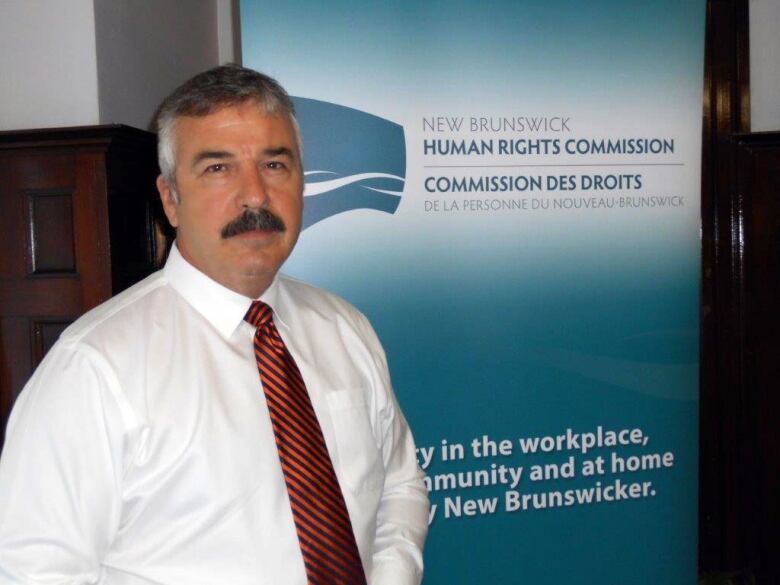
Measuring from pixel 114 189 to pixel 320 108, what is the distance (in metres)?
0.65

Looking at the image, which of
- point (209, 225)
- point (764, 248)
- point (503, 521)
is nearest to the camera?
point (209, 225)

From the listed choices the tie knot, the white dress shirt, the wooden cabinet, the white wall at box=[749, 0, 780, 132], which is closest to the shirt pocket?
the white dress shirt

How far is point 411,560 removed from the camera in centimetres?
153

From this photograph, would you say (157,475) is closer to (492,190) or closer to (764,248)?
(492,190)

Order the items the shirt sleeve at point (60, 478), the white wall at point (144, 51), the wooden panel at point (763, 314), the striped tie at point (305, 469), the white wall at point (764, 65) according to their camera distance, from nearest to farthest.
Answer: the shirt sleeve at point (60, 478), the striped tie at point (305, 469), the white wall at point (144, 51), the wooden panel at point (763, 314), the white wall at point (764, 65)

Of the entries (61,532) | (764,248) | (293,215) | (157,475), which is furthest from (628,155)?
(61,532)

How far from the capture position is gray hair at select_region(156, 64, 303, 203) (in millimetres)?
1389

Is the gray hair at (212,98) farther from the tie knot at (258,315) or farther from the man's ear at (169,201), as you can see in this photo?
the tie knot at (258,315)

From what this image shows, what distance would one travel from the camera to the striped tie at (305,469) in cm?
135

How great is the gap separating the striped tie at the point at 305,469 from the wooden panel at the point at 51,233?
3.68 ft

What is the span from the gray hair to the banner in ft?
2.55

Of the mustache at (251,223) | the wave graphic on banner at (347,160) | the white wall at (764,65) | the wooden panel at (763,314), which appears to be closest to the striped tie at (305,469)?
the mustache at (251,223)

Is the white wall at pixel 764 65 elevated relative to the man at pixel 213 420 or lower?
elevated

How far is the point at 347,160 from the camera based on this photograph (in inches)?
88.5
